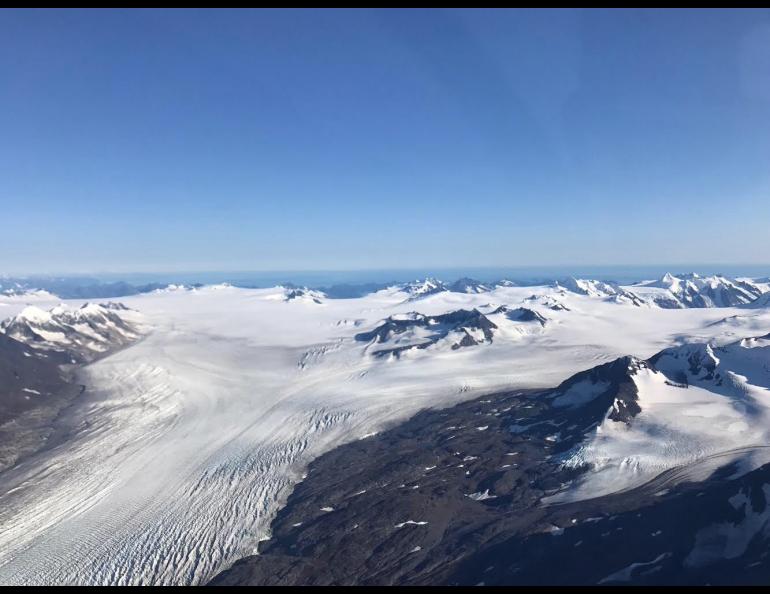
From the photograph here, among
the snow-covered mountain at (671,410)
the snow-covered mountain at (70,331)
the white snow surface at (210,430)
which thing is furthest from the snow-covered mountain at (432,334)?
the snow-covered mountain at (70,331)

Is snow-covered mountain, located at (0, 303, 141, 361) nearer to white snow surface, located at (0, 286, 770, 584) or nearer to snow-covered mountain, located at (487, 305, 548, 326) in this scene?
white snow surface, located at (0, 286, 770, 584)

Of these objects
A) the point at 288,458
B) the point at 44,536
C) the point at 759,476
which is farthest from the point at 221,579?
the point at 759,476

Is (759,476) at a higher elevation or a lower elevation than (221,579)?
higher

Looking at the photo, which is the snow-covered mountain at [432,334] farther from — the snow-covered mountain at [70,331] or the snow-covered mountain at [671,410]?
the snow-covered mountain at [70,331]

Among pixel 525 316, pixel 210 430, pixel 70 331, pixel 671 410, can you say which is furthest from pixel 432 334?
pixel 70 331

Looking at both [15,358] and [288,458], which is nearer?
[288,458]

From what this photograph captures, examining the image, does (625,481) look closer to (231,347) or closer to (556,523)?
(556,523)
